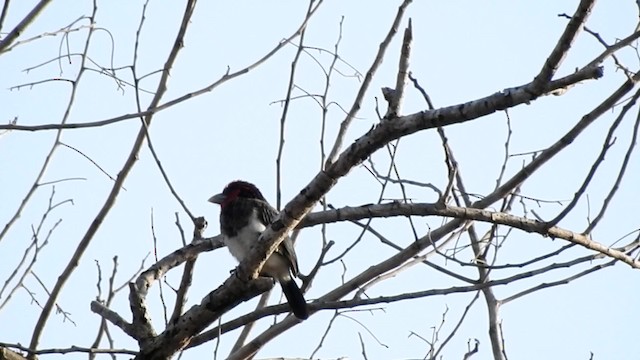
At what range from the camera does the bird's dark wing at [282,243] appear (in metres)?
5.09

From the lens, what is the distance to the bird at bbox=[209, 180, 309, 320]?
5270mm

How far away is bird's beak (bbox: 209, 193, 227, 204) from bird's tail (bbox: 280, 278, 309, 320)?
38.9 inches

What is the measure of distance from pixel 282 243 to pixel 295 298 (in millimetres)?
324

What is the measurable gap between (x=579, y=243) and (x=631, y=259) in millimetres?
283

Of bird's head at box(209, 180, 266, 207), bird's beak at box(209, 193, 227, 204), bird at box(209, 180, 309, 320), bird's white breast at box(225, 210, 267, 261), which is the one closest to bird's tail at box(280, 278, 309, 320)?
bird at box(209, 180, 309, 320)

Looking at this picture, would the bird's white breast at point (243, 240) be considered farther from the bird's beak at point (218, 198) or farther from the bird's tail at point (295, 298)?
the bird's beak at point (218, 198)

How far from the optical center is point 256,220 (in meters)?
5.67

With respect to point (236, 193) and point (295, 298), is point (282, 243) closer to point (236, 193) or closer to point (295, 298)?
point (295, 298)

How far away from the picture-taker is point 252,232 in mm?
5492

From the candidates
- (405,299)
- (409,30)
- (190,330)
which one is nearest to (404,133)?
(409,30)

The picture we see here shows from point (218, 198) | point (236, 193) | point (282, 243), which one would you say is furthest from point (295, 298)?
point (218, 198)

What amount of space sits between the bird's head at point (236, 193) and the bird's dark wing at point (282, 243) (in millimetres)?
138

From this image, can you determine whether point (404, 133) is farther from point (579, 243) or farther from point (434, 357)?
point (434, 357)

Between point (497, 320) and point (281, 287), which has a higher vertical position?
point (281, 287)
